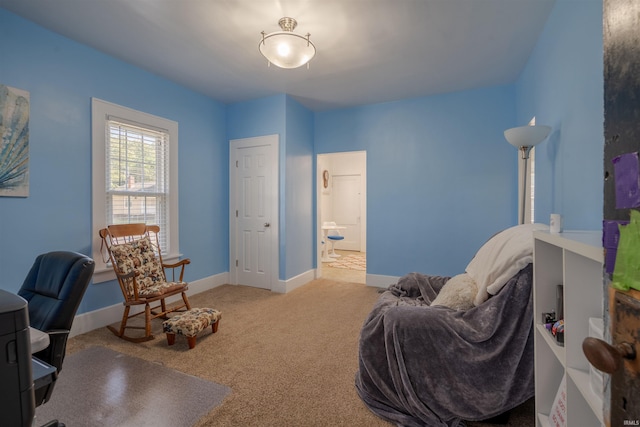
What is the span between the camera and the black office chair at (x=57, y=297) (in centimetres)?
133

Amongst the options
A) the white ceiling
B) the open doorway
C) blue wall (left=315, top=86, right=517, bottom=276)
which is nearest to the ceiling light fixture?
the white ceiling

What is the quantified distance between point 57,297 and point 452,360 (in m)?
2.00

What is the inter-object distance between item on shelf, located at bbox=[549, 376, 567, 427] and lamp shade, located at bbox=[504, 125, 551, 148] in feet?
5.54

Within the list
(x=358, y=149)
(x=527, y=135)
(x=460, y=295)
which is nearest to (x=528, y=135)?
(x=527, y=135)

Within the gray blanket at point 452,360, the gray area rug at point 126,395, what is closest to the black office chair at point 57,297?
the gray area rug at point 126,395

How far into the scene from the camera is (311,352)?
7.63 feet

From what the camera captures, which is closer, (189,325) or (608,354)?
(608,354)

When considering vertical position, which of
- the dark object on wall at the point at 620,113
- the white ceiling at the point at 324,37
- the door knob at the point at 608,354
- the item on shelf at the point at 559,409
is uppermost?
the white ceiling at the point at 324,37

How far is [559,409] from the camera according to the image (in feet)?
3.72

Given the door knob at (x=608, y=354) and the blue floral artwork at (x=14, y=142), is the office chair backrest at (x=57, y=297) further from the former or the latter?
the door knob at (x=608, y=354)

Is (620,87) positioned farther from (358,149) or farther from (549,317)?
(358,149)

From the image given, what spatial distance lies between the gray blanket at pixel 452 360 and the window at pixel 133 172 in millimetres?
2800

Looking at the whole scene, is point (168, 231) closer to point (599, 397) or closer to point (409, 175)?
point (409, 175)

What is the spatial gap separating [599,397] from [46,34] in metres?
4.05
